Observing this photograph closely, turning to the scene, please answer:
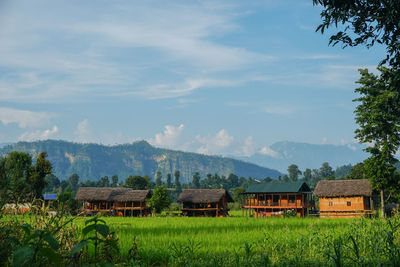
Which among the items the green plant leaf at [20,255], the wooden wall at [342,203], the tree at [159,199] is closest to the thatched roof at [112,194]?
the tree at [159,199]

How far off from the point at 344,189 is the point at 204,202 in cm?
2211

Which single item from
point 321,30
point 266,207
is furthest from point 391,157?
point 321,30

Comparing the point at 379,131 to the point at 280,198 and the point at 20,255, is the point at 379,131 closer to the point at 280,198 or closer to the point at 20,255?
the point at 280,198

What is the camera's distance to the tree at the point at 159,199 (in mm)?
58591

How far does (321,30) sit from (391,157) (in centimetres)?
3217

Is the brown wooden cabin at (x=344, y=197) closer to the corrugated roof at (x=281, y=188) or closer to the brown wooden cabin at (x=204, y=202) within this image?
the corrugated roof at (x=281, y=188)

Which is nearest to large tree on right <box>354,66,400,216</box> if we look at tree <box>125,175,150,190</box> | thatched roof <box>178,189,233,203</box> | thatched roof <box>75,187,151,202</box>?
thatched roof <box>178,189,233,203</box>

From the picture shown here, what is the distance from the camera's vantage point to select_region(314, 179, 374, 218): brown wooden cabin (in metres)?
Result: 47.5

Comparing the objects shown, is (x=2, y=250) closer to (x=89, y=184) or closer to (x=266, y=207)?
(x=266, y=207)

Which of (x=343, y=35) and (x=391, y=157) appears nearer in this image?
(x=343, y=35)

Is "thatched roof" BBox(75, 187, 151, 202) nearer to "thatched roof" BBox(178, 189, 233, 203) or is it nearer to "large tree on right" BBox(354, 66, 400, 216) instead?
"thatched roof" BBox(178, 189, 233, 203)

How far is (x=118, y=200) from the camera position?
62.1 meters

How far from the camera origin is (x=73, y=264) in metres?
5.57

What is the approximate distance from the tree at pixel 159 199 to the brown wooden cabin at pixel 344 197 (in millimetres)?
23476
